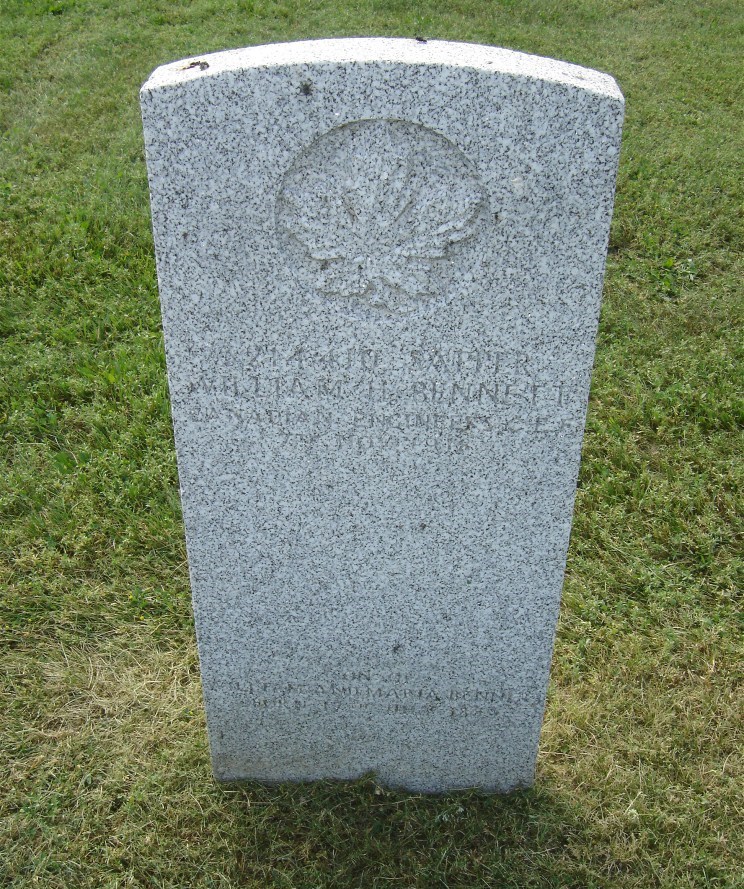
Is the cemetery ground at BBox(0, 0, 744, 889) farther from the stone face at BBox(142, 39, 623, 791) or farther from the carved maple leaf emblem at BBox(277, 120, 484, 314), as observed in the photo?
the carved maple leaf emblem at BBox(277, 120, 484, 314)

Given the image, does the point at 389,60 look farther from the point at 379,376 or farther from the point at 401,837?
A: the point at 401,837

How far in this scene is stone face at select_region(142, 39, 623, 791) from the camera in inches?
65.6

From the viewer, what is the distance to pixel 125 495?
11.7 feet

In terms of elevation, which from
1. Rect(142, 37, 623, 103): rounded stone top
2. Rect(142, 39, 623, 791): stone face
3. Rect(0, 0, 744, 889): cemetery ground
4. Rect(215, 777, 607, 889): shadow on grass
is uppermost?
Rect(142, 37, 623, 103): rounded stone top

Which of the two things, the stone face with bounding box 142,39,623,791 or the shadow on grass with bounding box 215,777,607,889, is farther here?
the shadow on grass with bounding box 215,777,607,889

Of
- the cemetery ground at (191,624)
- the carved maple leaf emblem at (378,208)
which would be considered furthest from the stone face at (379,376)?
the cemetery ground at (191,624)

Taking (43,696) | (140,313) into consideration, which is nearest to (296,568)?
(43,696)

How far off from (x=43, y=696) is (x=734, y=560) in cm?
250

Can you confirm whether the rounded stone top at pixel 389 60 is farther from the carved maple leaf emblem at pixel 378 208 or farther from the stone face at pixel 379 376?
the carved maple leaf emblem at pixel 378 208

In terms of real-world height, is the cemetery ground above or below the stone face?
below

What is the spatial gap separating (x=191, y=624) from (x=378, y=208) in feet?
6.29

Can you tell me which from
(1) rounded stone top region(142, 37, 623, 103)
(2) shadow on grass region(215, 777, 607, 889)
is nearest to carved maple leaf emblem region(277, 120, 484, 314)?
(1) rounded stone top region(142, 37, 623, 103)

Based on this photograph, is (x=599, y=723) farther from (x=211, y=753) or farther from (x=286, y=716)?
(x=211, y=753)

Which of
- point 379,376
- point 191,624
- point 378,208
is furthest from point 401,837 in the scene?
point 378,208
